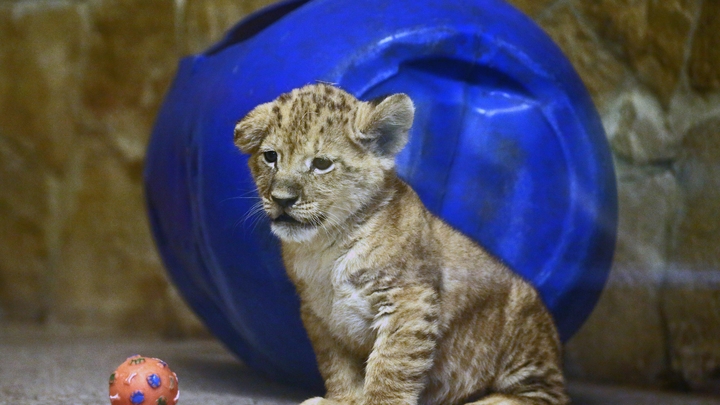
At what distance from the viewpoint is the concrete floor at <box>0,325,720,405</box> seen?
7.64ft

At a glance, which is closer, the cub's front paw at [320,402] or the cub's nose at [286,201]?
the cub's nose at [286,201]

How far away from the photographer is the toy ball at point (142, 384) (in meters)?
1.81

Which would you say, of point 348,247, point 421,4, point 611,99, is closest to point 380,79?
point 421,4

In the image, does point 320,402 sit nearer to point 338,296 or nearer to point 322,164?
point 338,296

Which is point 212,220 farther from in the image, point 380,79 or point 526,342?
point 526,342

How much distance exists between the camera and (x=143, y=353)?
120 inches

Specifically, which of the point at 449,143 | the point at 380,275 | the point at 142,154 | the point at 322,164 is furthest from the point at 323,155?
the point at 142,154

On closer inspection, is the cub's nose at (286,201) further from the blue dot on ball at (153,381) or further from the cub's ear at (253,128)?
the blue dot on ball at (153,381)

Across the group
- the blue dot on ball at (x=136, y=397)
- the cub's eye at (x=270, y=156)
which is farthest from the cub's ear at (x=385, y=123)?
the blue dot on ball at (x=136, y=397)

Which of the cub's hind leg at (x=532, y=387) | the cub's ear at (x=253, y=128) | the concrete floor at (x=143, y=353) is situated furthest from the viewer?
the concrete floor at (x=143, y=353)

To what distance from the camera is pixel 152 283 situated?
4.20 m

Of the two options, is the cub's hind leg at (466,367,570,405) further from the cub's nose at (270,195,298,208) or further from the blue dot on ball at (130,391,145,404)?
the blue dot on ball at (130,391,145,404)

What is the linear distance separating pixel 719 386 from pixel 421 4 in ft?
4.69

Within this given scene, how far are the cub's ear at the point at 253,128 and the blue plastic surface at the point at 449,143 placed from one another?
0.16 metres
